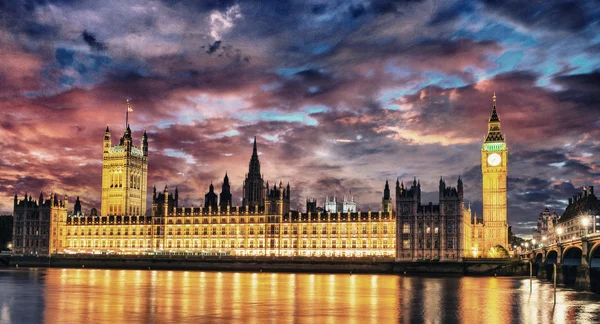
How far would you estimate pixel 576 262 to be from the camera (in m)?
113

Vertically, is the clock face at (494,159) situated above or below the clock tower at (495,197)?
above

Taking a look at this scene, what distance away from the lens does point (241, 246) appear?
199875 mm

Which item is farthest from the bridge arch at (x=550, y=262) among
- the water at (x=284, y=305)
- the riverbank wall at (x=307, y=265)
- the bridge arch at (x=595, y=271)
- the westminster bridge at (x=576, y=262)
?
the water at (x=284, y=305)

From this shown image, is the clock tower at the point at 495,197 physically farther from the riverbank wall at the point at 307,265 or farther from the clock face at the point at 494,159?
the riverbank wall at the point at 307,265

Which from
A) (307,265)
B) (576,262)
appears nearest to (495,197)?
(307,265)

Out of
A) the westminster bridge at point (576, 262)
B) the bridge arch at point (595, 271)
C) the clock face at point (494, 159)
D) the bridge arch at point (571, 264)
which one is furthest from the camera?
the clock face at point (494, 159)

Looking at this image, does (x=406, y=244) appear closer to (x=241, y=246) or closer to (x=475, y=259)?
(x=475, y=259)

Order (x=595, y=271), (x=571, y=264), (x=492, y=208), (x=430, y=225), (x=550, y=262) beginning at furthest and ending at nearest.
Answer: (x=492, y=208) → (x=430, y=225) → (x=550, y=262) → (x=571, y=264) → (x=595, y=271)

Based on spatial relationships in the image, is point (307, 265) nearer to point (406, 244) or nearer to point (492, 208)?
point (406, 244)

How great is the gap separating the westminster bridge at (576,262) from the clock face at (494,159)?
54920 millimetres

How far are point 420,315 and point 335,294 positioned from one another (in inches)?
976

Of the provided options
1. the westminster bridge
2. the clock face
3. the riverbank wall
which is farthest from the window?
the clock face

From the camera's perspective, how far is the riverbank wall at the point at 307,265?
157 meters

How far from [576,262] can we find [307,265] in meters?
76.1
